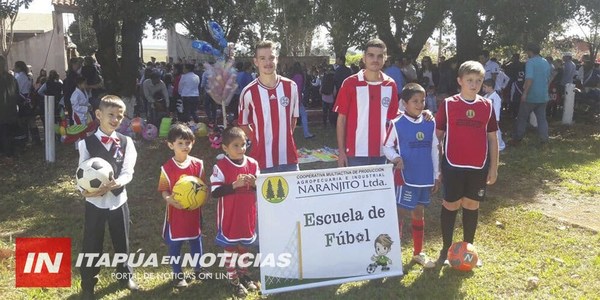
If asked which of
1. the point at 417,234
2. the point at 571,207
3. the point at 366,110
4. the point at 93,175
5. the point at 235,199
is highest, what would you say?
the point at 366,110

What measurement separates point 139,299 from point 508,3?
434 inches

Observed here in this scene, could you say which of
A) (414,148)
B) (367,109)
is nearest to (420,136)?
(414,148)

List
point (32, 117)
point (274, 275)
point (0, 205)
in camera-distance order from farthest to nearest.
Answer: point (32, 117)
point (0, 205)
point (274, 275)

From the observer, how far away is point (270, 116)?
15.1 ft

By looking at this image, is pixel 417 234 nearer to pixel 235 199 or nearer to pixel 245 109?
pixel 235 199

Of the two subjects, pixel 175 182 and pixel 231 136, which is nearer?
pixel 231 136

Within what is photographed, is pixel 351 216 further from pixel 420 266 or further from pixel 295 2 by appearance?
pixel 295 2

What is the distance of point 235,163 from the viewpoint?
4141 mm

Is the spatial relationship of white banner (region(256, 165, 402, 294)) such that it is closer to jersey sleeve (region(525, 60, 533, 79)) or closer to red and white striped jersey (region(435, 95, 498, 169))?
red and white striped jersey (region(435, 95, 498, 169))

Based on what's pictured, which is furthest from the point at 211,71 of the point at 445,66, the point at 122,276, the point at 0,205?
the point at 445,66

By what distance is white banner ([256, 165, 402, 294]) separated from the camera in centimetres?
406

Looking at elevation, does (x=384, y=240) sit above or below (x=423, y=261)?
above

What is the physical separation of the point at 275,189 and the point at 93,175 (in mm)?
1399

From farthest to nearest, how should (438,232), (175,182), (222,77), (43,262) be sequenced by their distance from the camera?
(222,77) < (438,232) < (43,262) < (175,182)
